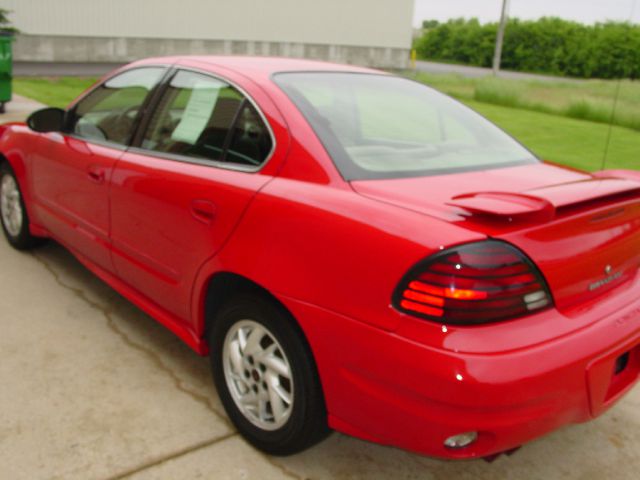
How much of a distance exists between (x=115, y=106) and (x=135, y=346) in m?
1.32

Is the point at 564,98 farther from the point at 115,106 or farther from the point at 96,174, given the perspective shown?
the point at 96,174

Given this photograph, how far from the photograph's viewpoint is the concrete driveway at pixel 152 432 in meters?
2.53

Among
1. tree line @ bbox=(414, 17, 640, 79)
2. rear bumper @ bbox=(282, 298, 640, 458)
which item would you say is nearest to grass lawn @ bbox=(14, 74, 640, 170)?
tree line @ bbox=(414, 17, 640, 79)

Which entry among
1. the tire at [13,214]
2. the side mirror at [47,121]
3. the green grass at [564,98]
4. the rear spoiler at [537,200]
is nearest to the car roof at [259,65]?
the side mirror at [47,121]

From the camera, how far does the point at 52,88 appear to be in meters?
16.7

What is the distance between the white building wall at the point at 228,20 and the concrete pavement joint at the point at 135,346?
19.0 m

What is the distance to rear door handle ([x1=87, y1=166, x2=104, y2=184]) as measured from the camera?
11.3 ft

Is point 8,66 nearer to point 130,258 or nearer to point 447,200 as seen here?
point 130,258

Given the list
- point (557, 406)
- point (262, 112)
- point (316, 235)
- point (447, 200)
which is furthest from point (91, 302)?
point (557, 406)

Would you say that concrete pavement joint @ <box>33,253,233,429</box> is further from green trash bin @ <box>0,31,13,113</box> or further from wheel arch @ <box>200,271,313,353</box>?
green trash bin @ <box>0,31,13,113</box>

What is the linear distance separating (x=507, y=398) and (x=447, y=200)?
2.11 feet

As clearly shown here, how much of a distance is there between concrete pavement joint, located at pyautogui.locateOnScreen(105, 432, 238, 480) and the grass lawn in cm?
745

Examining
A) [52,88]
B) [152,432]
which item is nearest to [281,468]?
[152,432]

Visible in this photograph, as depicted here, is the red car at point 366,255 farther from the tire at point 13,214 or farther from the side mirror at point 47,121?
the tire at point 13,214
